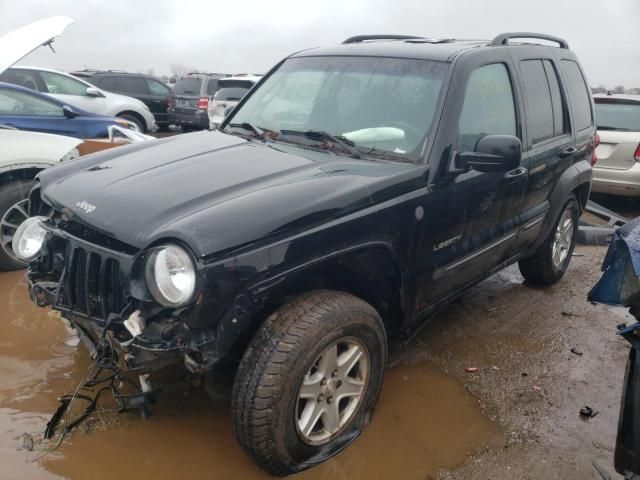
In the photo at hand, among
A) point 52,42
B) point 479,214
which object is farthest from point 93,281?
point 52,42

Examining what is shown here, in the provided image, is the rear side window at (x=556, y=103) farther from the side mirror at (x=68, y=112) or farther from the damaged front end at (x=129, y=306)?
the side mirror at (x=68, y=112)

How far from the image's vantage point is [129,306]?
221 centimetres

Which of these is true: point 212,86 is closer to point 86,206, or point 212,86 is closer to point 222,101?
point 222,101

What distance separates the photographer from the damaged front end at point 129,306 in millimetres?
2119

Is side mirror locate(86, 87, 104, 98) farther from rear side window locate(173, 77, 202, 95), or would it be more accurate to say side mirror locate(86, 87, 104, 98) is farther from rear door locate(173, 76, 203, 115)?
rear side window locate(173, 77, 202, 95)

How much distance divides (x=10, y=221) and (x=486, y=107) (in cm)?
380

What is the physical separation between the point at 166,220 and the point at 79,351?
64.5 inches

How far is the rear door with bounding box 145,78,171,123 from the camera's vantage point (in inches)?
582

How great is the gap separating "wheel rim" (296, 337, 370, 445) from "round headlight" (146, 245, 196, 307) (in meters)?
0.67

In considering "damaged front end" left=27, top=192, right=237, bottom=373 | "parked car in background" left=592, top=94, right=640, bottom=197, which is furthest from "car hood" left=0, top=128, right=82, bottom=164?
"parked car in background" left=592, top=94, right=640, bottom=197

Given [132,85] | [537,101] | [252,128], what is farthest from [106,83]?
[537,101]

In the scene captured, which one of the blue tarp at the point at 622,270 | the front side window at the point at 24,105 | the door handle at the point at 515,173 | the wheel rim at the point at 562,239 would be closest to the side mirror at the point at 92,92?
the front side window at the point at 24,105

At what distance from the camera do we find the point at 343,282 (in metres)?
2.74

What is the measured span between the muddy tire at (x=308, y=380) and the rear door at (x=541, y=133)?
183 cm
